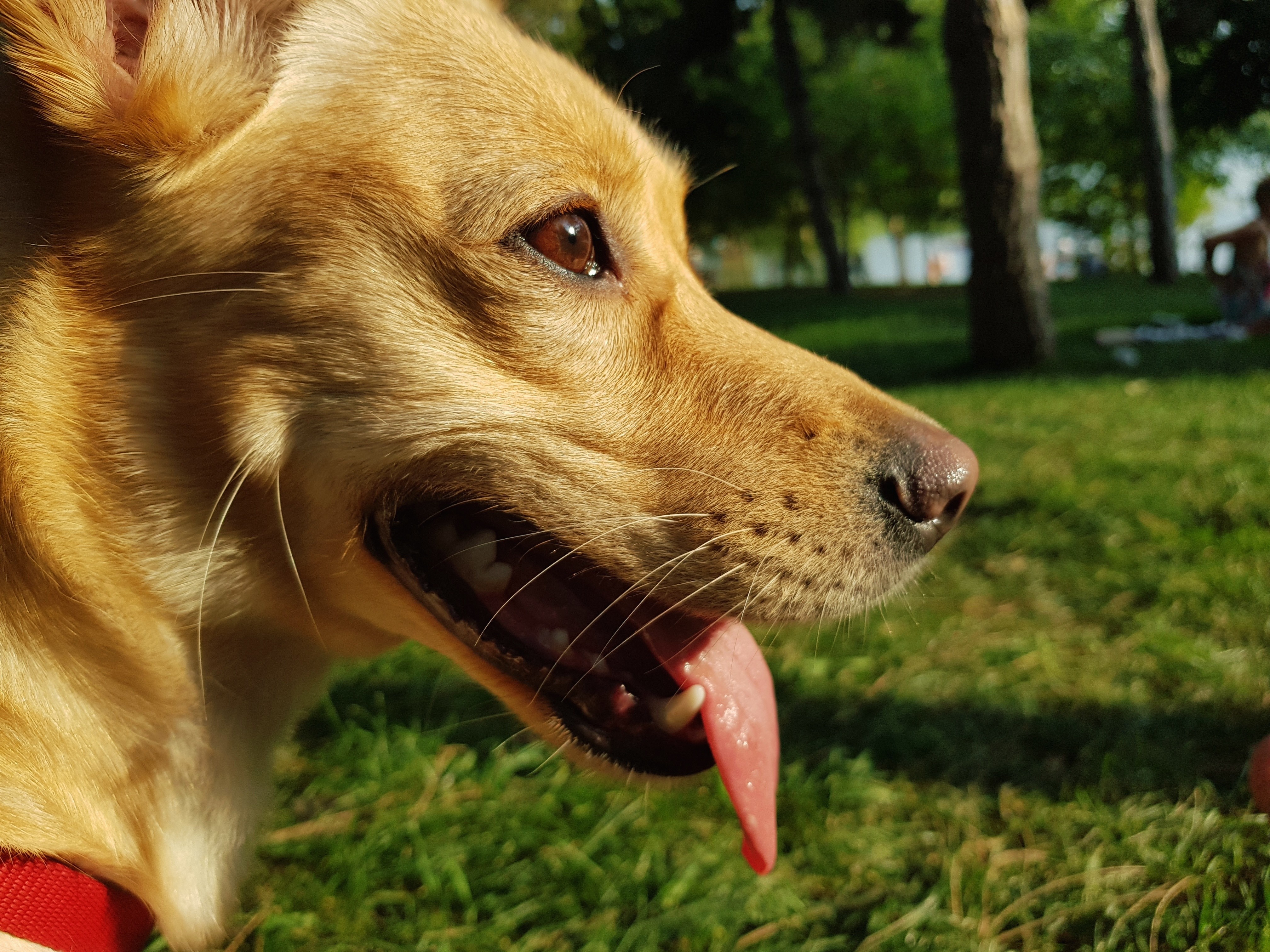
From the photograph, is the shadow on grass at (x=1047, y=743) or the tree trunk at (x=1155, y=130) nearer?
the shadow on grass at (x=1047, y=743)

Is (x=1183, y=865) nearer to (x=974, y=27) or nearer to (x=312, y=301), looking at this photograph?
(x=312, y=301)

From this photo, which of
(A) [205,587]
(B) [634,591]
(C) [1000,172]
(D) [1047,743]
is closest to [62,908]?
(A) [205,587]

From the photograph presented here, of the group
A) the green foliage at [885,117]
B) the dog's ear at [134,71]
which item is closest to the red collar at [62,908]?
the dog's ear at [134,71]

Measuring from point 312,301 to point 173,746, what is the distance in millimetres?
827

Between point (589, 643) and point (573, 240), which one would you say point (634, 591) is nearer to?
point (589, 643)

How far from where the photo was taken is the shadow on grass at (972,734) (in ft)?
7.73

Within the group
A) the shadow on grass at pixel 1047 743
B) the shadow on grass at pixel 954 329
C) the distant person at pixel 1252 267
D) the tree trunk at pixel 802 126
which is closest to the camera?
the shadow on grass at pixel 1047 743

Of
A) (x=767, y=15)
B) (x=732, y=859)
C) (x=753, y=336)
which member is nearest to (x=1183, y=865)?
(x=732, y=859)

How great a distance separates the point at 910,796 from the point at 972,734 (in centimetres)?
39

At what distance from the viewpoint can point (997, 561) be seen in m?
4.04

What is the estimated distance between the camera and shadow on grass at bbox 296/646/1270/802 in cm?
236

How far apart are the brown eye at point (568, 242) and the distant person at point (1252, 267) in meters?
11.0

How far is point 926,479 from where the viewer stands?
1683 millimetres

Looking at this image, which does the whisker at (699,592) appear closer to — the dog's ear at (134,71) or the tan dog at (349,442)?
the tan dog at (349,442)
